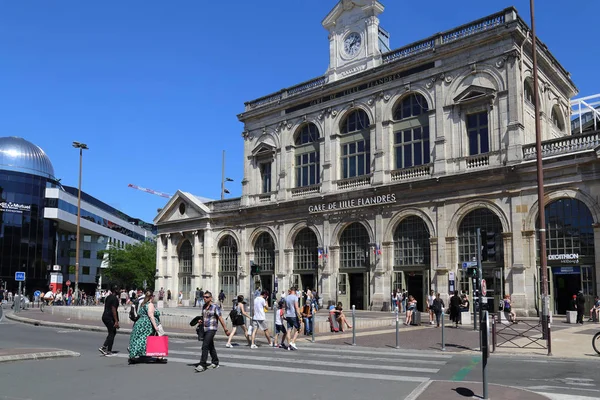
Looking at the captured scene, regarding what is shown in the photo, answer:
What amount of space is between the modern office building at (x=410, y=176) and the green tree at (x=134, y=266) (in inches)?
1245

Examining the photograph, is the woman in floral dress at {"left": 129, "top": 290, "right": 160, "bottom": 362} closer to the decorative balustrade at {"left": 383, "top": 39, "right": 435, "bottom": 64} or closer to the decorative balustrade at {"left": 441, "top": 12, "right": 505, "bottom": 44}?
the decorative balustrade at {"left": 441, "top": 12, "right": 505, "bottom": 44}

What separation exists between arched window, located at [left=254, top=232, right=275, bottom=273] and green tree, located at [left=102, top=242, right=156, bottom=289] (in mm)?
35929

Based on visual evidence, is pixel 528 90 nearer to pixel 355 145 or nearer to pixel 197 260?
pixel 355 145

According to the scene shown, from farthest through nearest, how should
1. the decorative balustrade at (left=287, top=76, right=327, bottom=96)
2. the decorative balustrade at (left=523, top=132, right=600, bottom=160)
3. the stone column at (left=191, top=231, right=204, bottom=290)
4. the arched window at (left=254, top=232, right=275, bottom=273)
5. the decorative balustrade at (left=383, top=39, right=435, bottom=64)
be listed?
the stone column at (left=191, top=231, right=204, bottom=290) → the arched window at (left=254, top=232, right=275, bottom=273) → the decorative balustrade at (left=287, top=76, right=327, bottom=96) → the decorative balustrade at (left=383, top=39, right=435, bottom=64) → the decorative balustrade at (left=523, top=132, right=600, bottom=160)

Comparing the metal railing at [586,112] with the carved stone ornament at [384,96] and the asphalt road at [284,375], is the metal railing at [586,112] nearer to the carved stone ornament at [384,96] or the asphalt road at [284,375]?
the carved stone ornament at [384,96]

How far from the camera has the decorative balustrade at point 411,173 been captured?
35.8 m

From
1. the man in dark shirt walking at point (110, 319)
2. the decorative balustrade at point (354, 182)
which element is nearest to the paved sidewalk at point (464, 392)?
the man in dark shirt walking at point (110, 319)

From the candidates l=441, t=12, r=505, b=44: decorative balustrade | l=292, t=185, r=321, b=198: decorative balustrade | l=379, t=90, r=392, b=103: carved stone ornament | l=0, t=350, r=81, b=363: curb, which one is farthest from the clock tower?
l=0, t=350, r=81, b=363: curb

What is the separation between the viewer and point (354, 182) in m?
39.8

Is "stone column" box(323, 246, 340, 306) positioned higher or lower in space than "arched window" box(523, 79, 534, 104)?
lower

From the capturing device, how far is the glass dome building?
72875 millimetres

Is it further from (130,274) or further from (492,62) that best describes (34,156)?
(492,62)

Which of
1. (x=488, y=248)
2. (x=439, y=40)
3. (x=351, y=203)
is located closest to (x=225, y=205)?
(x=351, y=203)

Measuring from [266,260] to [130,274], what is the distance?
1624 inches
